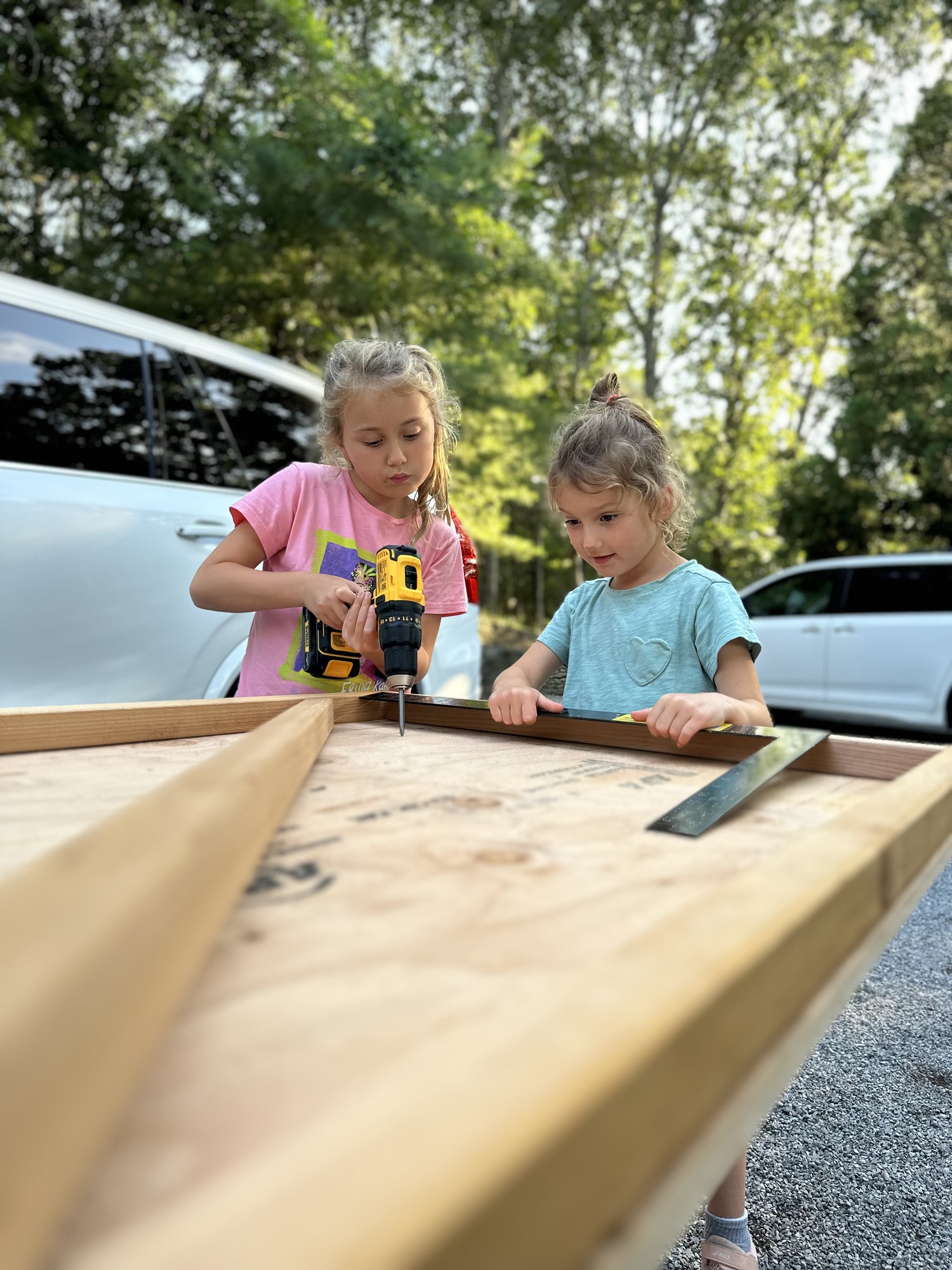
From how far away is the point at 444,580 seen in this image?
97.0 inches

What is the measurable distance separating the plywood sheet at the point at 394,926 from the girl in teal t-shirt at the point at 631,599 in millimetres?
814

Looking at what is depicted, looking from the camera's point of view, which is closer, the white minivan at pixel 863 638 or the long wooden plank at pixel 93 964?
the long wooden plank at pixel 93 964

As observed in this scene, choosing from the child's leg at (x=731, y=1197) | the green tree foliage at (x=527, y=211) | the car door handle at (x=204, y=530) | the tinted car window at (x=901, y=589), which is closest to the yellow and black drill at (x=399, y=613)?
the child's leg at (x=731, y=1197)

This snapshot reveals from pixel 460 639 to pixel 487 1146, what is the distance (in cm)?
364

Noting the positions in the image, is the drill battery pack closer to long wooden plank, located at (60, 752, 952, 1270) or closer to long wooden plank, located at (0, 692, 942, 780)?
long wooden plank, located at (0, 692, 942, 780)

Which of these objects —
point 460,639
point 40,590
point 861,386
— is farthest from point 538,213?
point 40,590

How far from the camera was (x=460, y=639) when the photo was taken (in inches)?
155

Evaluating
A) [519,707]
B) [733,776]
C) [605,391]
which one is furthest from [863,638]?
[733,776]

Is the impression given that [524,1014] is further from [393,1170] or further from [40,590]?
[40,590]

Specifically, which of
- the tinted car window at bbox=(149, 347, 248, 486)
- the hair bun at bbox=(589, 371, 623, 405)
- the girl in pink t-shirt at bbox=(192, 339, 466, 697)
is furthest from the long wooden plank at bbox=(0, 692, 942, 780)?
the tinted car window at bbox=(149, 347, 248, 486)

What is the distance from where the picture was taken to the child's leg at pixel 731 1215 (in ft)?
4.94

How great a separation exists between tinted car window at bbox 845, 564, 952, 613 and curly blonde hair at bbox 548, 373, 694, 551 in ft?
19.0

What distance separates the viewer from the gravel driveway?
1.67 meters

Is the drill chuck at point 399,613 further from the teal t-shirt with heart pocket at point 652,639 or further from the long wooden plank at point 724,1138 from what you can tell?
the long wooden plank at point 724,1138
